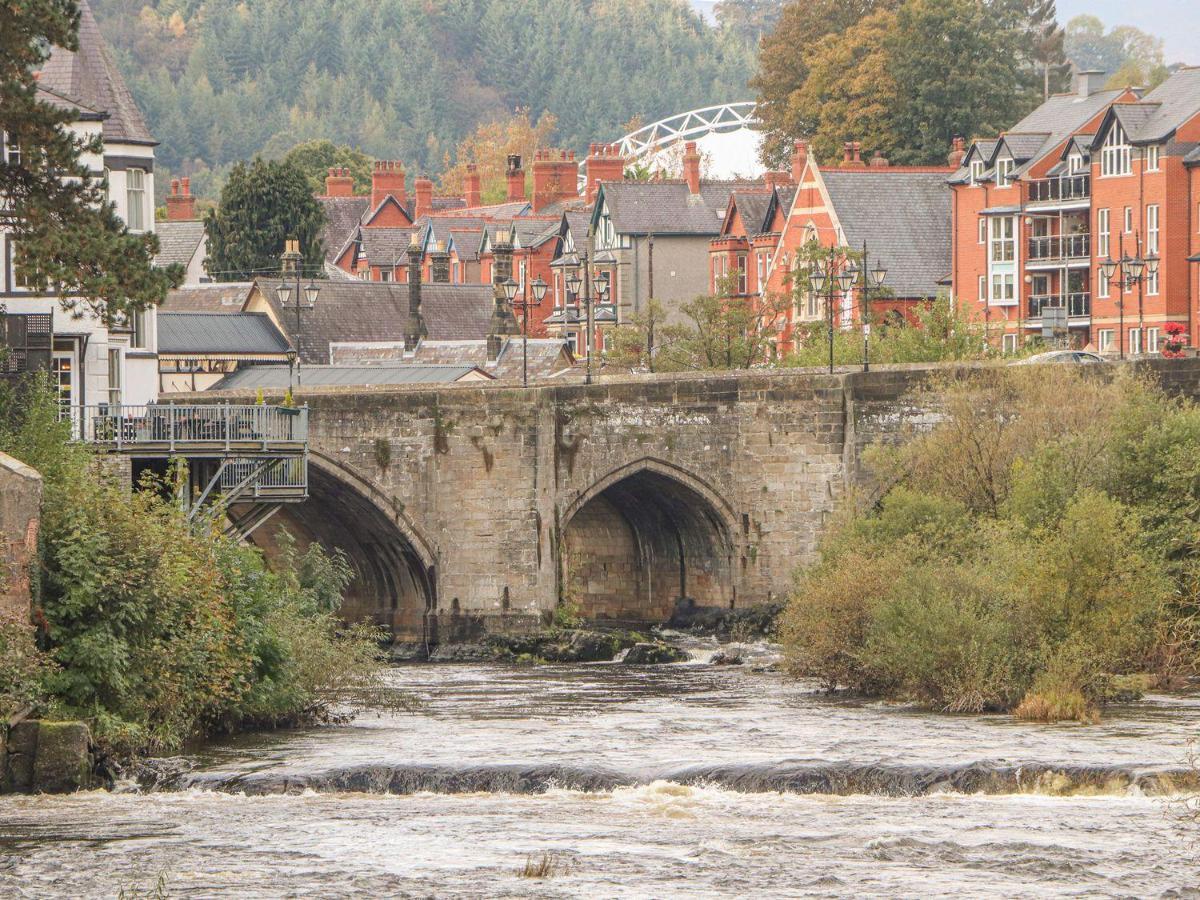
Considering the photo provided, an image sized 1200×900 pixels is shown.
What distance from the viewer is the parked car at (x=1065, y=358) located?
57.2m

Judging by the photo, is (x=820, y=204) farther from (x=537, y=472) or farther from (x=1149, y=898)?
(x=1149, y=898)

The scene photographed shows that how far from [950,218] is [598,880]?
222 ft

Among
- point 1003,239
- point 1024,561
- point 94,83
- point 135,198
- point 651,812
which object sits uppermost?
point 1003,239

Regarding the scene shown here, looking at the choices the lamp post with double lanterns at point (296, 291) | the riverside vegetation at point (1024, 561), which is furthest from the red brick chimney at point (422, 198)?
the riverside vegetation at point (1024, 561)

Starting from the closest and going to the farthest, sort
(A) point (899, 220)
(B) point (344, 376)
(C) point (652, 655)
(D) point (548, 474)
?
(C) point (652, 655) < (D) point (548, 474) < (B) point (344, 376) < (A) point (899, 220)

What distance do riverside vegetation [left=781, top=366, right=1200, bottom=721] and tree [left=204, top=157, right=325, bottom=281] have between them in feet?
208

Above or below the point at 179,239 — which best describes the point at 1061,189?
below

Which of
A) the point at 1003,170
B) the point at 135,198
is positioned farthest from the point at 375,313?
the point at 135,198

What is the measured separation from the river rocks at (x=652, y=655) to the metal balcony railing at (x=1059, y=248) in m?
35.0

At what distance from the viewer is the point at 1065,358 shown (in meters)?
60.9

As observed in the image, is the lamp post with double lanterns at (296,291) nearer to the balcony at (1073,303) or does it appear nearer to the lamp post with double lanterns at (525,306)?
the lamp post with double lanterns at (525,306)

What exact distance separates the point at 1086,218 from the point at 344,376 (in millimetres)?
27009

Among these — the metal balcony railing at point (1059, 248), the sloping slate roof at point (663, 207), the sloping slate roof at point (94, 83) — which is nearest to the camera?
the sloping slate roof at point (94, 83)

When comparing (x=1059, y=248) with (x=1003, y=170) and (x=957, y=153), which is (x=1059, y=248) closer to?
(x=1003, y=170)
